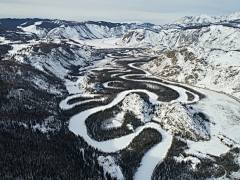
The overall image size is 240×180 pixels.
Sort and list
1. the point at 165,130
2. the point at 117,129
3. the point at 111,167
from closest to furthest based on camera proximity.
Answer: the point at 111,167 → the point at 165,130 → the point at 117,129

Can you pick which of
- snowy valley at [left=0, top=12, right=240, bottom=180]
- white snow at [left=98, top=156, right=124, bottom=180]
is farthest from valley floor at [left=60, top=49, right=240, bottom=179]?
white snow at [left=98, top=156, right=124, bottom=180]

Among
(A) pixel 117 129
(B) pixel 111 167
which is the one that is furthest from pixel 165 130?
(B) pixel 111 167

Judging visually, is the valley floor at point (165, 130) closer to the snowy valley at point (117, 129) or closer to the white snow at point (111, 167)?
the snowy valley at point (117, 129)

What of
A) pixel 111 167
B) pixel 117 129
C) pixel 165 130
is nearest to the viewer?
pixel 111 167

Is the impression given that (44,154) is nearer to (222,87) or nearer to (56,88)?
(56,88)

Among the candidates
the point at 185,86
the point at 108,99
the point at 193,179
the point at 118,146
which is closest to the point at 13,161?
the point at 118,146

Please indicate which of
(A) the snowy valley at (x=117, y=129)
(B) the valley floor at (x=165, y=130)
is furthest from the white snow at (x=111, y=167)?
(B) the valley floor at (x=165, y=130)

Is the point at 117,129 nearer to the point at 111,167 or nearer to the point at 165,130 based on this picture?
the point at 165,130

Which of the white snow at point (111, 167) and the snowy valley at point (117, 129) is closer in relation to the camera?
the white snow at point (111, 167)

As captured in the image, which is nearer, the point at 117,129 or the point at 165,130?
the point at 165,130

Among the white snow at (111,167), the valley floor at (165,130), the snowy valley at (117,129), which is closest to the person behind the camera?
the white snow at (111,167)

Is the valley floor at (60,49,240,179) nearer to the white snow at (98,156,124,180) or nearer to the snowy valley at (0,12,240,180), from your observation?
the snowy valley at (0,12,240,180)
